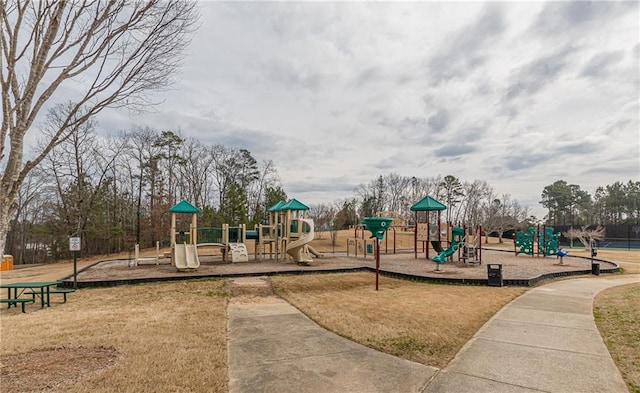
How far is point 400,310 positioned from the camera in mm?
6594

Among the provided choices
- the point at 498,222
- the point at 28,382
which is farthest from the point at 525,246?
the point at 28,382

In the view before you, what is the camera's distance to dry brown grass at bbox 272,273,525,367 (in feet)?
15.4

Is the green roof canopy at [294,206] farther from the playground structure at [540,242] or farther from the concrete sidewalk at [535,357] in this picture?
the playground structure at [540,242]

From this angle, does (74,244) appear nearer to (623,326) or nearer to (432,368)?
(432,368)

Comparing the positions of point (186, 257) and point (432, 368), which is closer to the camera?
point (432, 368)

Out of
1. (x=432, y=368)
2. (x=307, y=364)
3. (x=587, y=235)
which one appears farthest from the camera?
(x=587, y=235)

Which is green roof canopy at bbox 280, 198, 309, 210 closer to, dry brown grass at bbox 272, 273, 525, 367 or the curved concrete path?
dry brown grass at bbox 272, 273, 525, 367

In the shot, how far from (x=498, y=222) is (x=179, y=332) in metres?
36.9

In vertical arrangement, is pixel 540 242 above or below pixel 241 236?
below

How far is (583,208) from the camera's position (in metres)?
56.9

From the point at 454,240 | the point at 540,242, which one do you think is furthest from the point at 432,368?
the point at 540,242

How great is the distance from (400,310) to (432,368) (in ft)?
9.18

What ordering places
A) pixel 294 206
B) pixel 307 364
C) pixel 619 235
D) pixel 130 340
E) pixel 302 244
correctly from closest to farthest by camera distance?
pixel 307 364, pixel 130 340, pixel 302 244, pixel 294 206, pixel 619 235

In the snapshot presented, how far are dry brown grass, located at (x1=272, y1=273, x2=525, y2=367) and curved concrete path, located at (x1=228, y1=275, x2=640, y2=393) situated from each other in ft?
0.83
